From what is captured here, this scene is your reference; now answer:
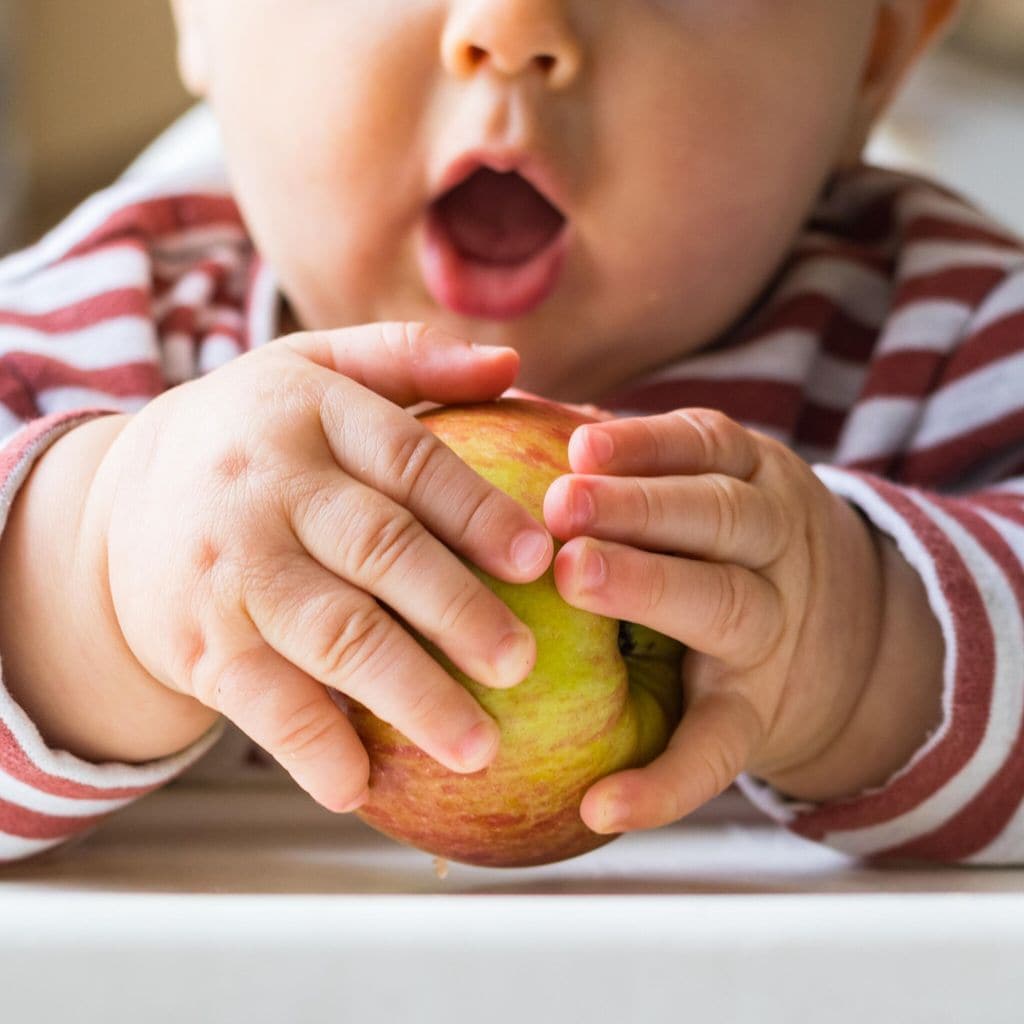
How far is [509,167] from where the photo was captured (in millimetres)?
714

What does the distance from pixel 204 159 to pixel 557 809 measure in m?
0.69

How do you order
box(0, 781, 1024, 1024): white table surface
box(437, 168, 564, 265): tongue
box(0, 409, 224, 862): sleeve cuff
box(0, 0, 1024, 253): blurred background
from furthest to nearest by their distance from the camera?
1. box(0, 0, 1024, 253): blurred background
2. box(437, 168, 564, 265): tongue
3. box(0, 409, 224, 862): sleeve cuff
4. box(0, 781, 1024, 1024): white table surface

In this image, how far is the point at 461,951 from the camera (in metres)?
0.36

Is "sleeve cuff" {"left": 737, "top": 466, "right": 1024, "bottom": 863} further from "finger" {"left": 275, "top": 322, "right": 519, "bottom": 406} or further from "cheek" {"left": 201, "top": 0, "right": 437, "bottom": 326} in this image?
"cheek" {"left": 201, "top": 0, "right": 437, "bottom": 326}

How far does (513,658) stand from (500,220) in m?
0.39

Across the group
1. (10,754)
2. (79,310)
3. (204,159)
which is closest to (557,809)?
(10,754)

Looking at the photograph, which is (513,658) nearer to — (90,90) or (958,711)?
(958,711)

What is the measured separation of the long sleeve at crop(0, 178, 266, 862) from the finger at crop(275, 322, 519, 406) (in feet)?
0.51

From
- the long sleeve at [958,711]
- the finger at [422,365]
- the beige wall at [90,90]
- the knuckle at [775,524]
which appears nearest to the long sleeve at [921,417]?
the long sleeve at [958,711]

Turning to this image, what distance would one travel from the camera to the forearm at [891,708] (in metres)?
0.63

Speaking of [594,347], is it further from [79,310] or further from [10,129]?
[10,129]

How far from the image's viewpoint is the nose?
2.20 feet

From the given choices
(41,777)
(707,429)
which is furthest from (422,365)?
(41,777)

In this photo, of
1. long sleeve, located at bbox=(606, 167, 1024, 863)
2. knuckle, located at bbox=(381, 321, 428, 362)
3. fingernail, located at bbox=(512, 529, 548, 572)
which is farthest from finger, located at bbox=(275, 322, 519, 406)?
long sleeve, located at bbox=(606, 167, 1024, 863)
